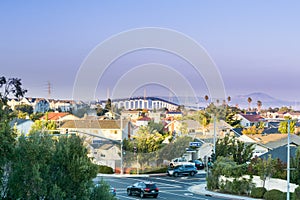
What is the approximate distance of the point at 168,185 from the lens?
52250 millimetres

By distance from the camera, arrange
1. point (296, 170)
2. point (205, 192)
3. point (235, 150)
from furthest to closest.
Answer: point (235, 150)
point (205, 192)
point (296, 170)

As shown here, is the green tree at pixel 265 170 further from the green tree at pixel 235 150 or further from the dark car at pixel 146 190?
the dark car at pixel 146 190

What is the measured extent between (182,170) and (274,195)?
73.7ft

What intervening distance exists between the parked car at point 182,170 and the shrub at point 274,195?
69.1 feet

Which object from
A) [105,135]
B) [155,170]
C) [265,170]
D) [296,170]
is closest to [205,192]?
[265,170]

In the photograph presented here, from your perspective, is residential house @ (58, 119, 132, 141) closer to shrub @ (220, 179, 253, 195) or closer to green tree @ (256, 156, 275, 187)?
shrub @ (220, 179, 253, 195)

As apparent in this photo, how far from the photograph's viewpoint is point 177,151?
70438 millimetres

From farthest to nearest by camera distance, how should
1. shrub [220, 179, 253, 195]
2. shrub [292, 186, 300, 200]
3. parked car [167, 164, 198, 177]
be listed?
parked car [167, 164, 198, 177], shrub [220, 179, 253, 195], shrub [292, 186, 300, 200]

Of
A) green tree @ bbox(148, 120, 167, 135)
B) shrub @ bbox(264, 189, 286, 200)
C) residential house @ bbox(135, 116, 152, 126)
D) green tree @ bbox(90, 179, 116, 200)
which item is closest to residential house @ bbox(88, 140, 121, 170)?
green tree @ bbox(148, 120, 167, 135)

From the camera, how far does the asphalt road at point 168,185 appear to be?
43500 millimetres

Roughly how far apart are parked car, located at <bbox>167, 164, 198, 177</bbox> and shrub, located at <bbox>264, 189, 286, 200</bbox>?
21.1m

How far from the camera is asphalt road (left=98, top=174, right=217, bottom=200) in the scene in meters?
43.5

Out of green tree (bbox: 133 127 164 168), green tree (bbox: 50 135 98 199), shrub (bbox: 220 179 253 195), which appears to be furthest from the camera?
green tree (bbox: 133 127 164 168)

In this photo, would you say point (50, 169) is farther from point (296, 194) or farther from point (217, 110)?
point (217, 110)
